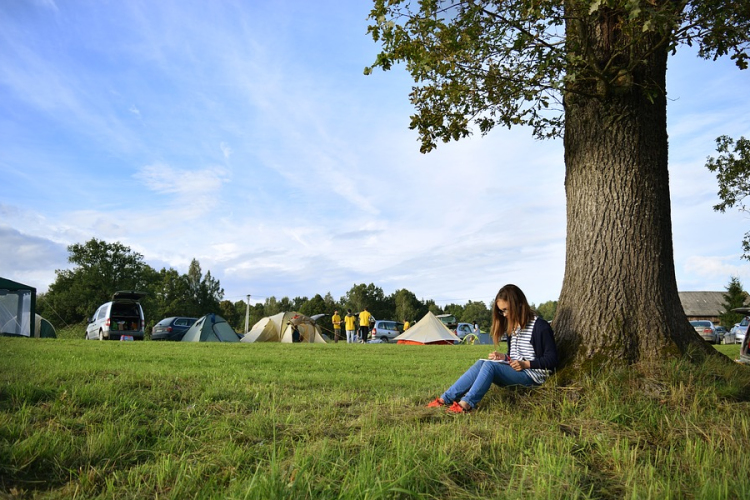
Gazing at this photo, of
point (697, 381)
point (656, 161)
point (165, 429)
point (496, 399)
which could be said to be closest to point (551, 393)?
point (496, 399)

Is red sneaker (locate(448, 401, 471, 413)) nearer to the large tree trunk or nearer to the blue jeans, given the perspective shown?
the blue jeans

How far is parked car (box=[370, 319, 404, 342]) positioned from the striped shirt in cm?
2581

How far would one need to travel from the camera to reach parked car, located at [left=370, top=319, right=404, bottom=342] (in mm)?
31656

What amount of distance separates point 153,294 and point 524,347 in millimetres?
70222

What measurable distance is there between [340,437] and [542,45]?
424 cm

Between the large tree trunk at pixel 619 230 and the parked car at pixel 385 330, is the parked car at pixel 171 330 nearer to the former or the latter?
the parked car at pixel 385 330

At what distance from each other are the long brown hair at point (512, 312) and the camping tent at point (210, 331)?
1844 cm

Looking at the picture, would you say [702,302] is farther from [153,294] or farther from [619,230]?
[619,230]

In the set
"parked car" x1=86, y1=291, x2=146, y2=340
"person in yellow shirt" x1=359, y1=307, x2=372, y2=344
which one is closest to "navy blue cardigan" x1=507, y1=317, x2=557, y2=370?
"parked car" x1=86, y1=291, x2=146, y2=340

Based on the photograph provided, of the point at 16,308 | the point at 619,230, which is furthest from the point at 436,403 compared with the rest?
the point at 16,308

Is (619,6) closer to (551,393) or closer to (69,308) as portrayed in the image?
(551,393)

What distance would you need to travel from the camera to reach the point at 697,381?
195 inches

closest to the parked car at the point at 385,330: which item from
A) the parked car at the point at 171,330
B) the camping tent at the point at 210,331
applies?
the camping tent at the point at 210,331

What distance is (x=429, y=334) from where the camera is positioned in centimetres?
2633
